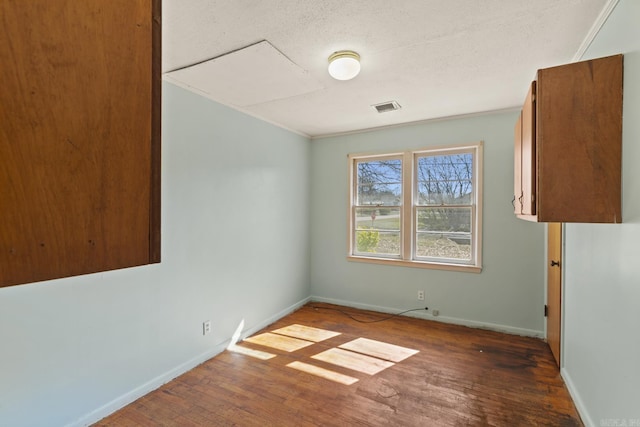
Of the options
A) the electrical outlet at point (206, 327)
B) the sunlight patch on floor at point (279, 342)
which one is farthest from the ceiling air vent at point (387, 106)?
the electrical outlet at point (206, 327)

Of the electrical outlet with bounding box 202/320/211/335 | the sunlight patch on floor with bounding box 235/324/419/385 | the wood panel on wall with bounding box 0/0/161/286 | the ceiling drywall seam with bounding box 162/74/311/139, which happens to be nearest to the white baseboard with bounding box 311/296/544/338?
the sunlight patch on floor with bounding box 235/324/419/385

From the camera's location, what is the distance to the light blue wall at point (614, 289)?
4.48ft

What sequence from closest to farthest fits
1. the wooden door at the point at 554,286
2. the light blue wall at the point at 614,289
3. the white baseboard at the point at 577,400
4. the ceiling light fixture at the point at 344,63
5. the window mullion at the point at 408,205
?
the light blue wall at the point at 614,289, the white baseboard at the point at 577,400, the ceiling light fixture at the point at 344,63, the wooden door at the point at 554,286, the window mullion at the point at 408,205

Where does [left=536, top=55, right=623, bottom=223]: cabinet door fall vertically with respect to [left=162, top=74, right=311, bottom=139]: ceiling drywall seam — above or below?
below

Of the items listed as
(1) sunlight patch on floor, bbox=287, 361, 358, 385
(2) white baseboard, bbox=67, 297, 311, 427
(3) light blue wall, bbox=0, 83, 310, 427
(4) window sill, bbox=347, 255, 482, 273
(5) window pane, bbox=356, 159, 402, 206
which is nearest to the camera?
(3) light blue wall, bbox=0, 83, 310, 427

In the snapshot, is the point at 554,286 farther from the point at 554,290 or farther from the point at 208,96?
the point at 208,96

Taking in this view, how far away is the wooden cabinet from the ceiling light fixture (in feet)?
3.66

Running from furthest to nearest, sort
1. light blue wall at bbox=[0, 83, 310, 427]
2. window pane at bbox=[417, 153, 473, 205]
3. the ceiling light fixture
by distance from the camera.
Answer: window pane at bbox=[417, 153, 473, 205]
the ceiling light fixture
light blue wall at bbox=[0, 83, 310, 427]

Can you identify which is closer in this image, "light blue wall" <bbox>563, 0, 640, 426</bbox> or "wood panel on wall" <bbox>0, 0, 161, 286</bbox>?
"wood panel on wall" <bbox>0, 0, 161, 286</bbox>

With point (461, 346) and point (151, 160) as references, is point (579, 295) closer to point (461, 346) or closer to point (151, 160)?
point (461, 346)

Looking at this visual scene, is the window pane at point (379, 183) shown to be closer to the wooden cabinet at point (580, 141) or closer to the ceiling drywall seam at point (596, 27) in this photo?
the ceiling drywall seam at point (596, 27)

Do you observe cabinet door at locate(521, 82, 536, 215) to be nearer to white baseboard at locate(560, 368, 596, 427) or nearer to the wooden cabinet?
the wooden cabinet

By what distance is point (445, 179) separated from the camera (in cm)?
367

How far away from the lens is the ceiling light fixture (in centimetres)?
206
